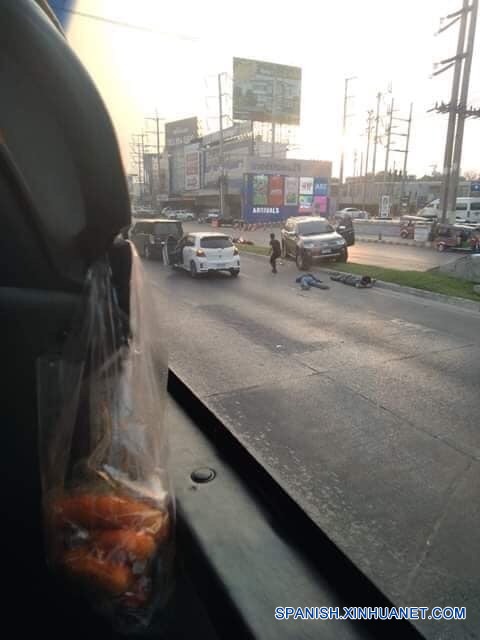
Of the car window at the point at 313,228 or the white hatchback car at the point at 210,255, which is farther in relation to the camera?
the car window at the point at 313,228

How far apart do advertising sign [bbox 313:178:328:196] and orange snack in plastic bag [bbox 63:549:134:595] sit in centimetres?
4900

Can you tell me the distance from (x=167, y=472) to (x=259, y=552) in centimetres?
44

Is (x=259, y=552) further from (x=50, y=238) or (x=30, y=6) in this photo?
(x=30, y=6)

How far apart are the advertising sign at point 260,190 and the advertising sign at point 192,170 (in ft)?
62.5

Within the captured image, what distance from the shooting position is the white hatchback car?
508 inches

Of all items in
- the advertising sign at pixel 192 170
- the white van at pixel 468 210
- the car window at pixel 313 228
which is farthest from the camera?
the advertising sign at pixel 192 170

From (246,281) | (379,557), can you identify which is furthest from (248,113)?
(379,557)

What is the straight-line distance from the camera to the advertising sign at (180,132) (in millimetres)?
69938

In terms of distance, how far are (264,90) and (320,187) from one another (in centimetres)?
1255

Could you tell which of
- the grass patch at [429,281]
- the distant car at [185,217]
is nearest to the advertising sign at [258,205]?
the distant car at [185,217]

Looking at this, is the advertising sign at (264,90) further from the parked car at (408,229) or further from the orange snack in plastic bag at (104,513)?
the orange snack in plastic bag at (104,513)

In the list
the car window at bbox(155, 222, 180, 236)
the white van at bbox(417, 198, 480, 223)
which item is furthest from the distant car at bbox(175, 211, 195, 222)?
the car window at bbox(155, 222, 180, 236)

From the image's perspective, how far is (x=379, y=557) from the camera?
2.36m

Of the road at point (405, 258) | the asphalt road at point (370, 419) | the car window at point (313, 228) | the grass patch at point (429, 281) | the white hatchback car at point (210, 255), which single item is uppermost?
the car window at point (313, 228)
